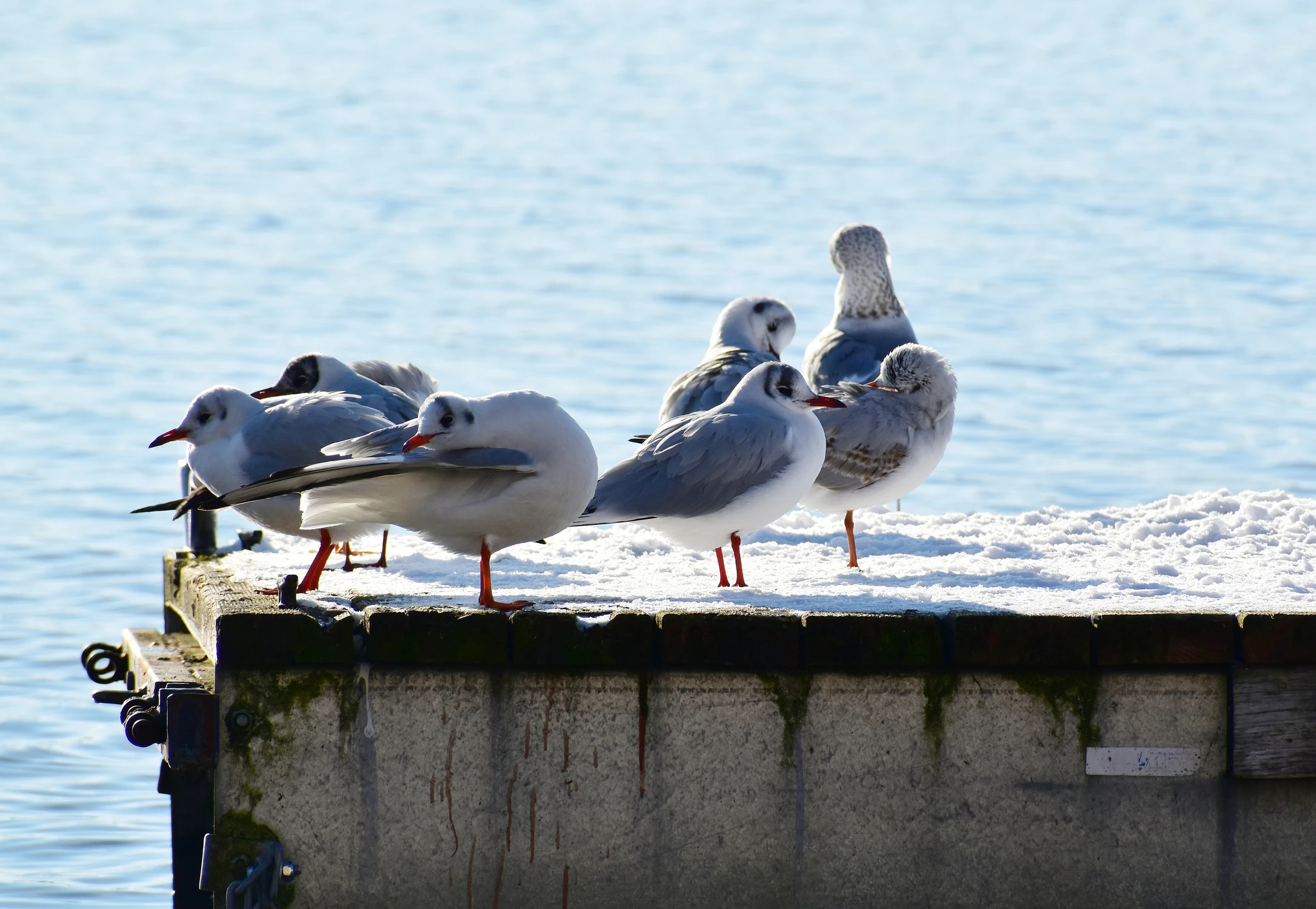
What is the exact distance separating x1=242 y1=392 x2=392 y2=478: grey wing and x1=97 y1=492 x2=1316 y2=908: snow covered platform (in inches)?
50.6

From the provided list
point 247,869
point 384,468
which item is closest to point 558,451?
point 384,468

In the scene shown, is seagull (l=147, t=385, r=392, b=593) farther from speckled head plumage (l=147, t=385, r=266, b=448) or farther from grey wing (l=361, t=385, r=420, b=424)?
grey wing (l=361, t=385, r=420, b=424)

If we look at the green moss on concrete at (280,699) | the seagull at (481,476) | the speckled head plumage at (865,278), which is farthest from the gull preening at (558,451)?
the green moss on concrete at (280,699)

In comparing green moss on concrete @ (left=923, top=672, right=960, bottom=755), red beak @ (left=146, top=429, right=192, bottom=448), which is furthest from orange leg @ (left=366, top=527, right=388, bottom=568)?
green moss on concrete @ (left=923, top=672, right=960, bottom=755)

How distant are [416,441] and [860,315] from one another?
456cm

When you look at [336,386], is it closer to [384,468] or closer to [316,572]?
[316,572]

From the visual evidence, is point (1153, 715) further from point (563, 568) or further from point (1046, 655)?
point (563, 568)

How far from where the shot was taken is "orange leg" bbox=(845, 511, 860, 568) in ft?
21.8

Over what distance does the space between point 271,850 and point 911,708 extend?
162 centimetres

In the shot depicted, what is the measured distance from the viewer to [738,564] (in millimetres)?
5965

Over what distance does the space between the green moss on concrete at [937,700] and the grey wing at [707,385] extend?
9.19ft

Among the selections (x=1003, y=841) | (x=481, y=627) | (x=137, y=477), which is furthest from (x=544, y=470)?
(x=137, y=477)

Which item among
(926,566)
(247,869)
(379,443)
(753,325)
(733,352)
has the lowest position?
(247,869)

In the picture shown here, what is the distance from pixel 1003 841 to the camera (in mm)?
4578
